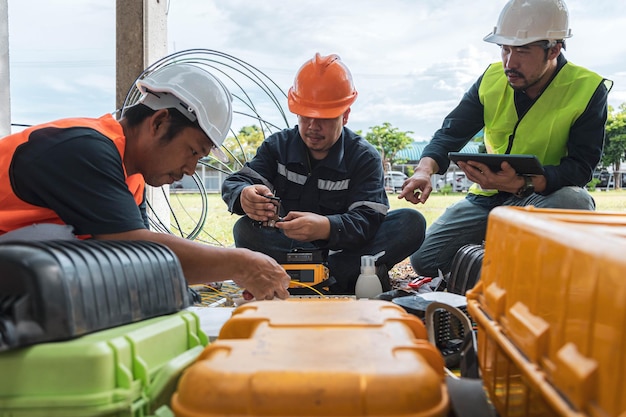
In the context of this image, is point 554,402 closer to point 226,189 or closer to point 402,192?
point 402,192

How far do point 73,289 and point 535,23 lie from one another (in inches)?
108

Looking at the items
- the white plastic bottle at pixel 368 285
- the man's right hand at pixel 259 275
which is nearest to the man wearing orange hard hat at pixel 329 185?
the white plastic bottle at pixel 368 285

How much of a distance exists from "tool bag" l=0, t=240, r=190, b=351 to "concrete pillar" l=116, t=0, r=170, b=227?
3294 mm

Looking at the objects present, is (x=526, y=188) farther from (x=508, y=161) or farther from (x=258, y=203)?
(x=258, y=203)

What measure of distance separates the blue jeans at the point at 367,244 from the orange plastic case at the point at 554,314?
6.00 feet

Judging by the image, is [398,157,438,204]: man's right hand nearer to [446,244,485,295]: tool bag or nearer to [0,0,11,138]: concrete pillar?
[446,244,485,295]: tool bag

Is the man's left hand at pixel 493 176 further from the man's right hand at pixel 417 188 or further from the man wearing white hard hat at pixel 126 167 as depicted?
the man wearing white hard hat at pixel 126 167

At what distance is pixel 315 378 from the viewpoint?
0.76m

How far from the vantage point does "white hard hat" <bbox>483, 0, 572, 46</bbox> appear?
9.24 feet

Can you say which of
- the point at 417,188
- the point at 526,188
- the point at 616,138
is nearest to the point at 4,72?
the point at 417,188

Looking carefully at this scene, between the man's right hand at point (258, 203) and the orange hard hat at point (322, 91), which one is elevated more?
the orange hard hat at point (322, 91)

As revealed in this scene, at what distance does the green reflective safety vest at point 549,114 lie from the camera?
2783 millimetres

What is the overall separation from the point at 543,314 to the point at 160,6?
4.16 metres

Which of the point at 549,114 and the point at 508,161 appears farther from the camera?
the point at 549,114
